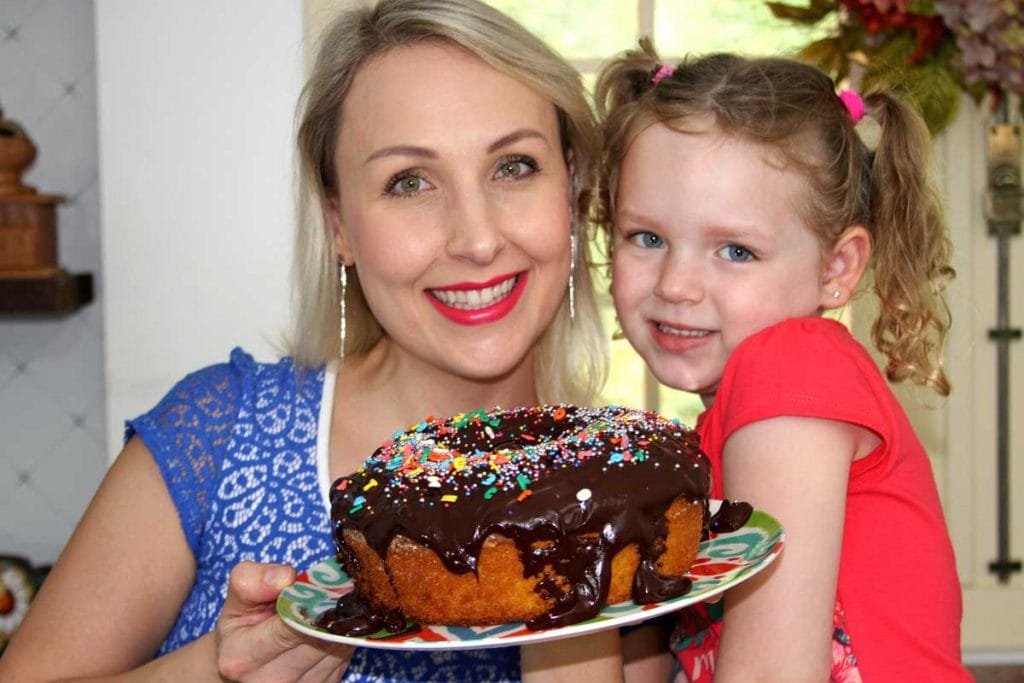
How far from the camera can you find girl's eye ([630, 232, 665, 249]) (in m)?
1.48

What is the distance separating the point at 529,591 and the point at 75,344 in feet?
7.82

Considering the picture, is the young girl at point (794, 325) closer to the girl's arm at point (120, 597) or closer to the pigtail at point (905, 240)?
the pigtail at point (905, 240)

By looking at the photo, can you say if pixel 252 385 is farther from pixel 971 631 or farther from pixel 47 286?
pixel 971 631

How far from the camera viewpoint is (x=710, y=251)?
4.69ft

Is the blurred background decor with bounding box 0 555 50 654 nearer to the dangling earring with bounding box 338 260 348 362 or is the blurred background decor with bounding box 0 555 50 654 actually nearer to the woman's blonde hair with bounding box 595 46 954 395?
the dangling earring with bounding box 338 260 348 362

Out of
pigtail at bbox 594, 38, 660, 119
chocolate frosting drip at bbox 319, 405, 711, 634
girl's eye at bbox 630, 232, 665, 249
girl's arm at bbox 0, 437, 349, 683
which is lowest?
girl's arm at bbox 0, 437, 349, 683

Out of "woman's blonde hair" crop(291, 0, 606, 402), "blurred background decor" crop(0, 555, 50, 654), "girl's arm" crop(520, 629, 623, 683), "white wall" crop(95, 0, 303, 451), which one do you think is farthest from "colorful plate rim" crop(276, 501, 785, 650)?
"blurred background decor" crop(0, 555, 50, 654)

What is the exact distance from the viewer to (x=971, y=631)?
11.6 feet

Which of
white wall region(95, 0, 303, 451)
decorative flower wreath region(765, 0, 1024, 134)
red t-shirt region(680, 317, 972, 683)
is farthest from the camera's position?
decorative flower wreath region(765, 0, 1024, 134)

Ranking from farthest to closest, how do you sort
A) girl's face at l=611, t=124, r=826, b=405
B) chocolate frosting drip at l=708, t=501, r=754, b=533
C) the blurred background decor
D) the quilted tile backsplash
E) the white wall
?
1. the quilted tile backsplash
2. the blurred background decor
3. the white wall
4. girl's face at l=611, t=124, r=826, b=405
5. chocolate frosting drip at l=708, t=501, r=754, b=533

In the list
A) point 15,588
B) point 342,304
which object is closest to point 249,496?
point 342,304

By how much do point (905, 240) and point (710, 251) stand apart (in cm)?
30

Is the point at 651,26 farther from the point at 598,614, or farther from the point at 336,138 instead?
the point at 598,614

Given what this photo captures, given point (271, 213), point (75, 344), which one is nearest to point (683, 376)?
point (271, 213)
